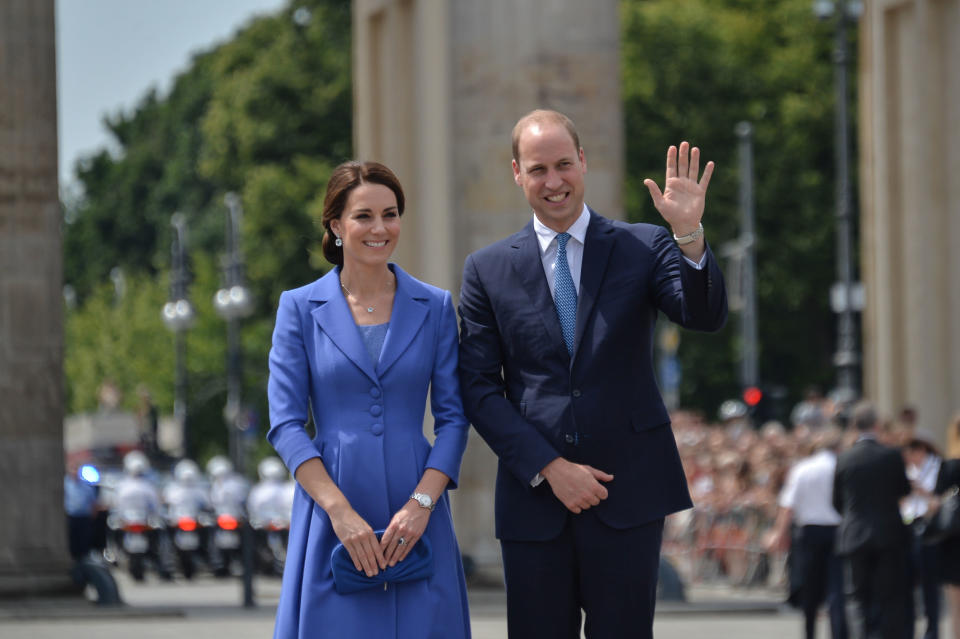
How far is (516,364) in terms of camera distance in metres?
6.08

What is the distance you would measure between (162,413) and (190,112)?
13.6 m

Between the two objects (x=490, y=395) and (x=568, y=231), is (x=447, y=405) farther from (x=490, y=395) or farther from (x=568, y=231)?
(x=568, y=231)

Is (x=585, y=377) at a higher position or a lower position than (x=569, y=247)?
lower

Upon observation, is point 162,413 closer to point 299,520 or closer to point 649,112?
point 649,112

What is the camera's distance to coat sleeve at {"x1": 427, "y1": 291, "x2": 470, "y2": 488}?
601cm

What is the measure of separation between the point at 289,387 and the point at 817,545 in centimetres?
972

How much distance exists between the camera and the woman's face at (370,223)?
6.01 m

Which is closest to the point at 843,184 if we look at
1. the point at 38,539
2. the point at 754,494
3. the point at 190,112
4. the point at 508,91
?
the point at 754,494

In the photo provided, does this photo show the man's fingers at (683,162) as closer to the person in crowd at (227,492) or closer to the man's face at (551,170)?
the man's face at (551,170)

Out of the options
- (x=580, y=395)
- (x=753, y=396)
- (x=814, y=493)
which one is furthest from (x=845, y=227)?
(x=580, y=395)

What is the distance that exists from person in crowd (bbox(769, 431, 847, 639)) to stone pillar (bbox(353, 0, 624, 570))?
4.56m

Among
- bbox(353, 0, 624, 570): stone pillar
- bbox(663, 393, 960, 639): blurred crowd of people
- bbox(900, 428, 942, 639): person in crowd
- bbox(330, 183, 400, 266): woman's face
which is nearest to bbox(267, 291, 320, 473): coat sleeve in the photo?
bbox(330, 183, 400, 266): woman's face

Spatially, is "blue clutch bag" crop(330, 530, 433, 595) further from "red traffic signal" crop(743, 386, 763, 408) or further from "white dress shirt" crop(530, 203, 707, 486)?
"red traffic signal" crop(743, 386, 763, 408)

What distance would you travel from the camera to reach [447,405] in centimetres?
608
